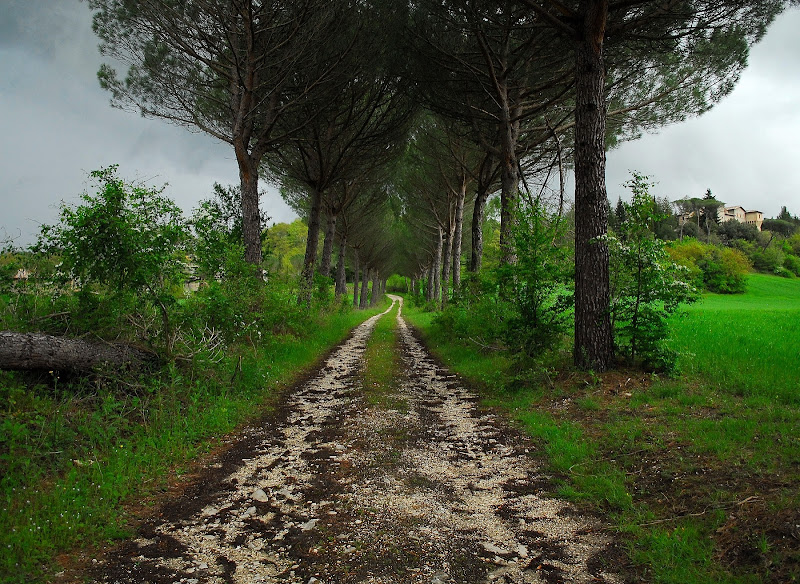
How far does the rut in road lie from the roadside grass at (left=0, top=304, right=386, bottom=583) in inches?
14.4

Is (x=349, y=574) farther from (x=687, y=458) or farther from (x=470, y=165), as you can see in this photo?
(x=470, y=165)

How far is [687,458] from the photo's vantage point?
13.3 feet

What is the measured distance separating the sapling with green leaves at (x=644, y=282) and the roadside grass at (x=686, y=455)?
1.55 feet

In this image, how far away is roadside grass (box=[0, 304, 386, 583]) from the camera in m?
3.11

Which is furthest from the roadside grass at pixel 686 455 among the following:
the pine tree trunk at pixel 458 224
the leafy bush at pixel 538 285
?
the pine tree trunk at pixel 458 224

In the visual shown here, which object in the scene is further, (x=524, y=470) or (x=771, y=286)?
(x=771, y=286)

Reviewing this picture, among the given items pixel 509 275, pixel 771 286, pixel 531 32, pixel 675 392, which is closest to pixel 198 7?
pixel 531 32

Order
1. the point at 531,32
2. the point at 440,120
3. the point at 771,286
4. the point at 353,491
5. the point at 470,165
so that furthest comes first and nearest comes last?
the point at 771,286 < the point at 470,165 < the point at 440,120 < the point at 531,32 < the point at 353,491

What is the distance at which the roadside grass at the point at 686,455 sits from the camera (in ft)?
9.35

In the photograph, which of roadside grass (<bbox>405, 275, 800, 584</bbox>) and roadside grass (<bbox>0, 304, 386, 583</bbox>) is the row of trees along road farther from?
roadside grass (<bbox>0, 304, 386, 583</bbox>)

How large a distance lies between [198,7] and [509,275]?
9007 millimetres

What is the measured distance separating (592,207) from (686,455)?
4.10 m

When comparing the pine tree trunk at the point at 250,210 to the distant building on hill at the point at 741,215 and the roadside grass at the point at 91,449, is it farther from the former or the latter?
the distant building on hill at the point at 741,215

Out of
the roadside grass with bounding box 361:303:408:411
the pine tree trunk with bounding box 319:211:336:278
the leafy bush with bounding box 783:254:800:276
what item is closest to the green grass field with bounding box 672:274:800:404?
the roadside grass with bounding box 361:303:408:411
